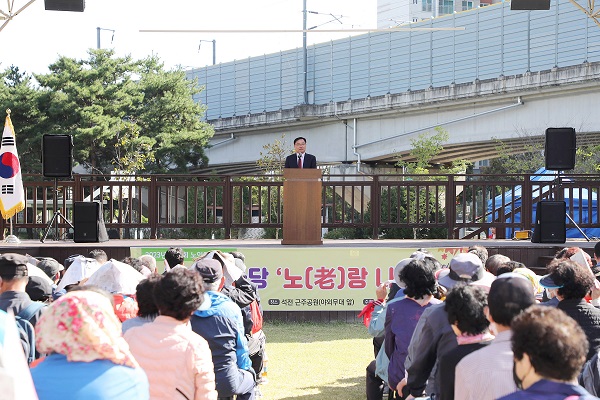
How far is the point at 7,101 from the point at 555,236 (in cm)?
2839

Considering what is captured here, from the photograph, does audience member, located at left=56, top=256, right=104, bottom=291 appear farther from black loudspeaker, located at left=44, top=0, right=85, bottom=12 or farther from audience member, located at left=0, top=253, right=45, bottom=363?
black loudspeaker, located at left=44, top=0, right=85, bottom=12

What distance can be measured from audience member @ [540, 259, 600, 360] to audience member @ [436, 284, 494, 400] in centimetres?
100

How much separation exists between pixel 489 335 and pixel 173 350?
1.42m

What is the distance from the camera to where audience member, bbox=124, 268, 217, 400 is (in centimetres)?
382

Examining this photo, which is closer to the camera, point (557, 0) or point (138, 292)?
point (138, 292)

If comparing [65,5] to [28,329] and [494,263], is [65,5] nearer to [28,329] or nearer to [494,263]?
[494,263]

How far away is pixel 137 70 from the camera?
128 ft

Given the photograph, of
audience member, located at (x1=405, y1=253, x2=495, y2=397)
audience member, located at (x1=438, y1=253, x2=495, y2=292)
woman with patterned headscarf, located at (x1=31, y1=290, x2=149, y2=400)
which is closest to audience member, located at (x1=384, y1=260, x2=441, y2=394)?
audience member, located at (x1=438, y1=253, x2=495, y2=292)

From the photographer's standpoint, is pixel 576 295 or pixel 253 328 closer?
pixel 576 295

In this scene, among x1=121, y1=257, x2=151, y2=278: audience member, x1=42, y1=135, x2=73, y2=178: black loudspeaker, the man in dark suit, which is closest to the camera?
x1=121, y1=257, x2=151, y2=278: audience member

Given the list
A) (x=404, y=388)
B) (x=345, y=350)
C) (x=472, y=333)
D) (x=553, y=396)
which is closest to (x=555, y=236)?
(x=345, y=350)

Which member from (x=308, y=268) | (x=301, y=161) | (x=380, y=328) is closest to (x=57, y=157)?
(x=301, y=161)

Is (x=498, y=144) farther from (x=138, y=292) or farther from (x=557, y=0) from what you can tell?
(x=138, y=292)

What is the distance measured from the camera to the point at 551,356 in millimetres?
2578
